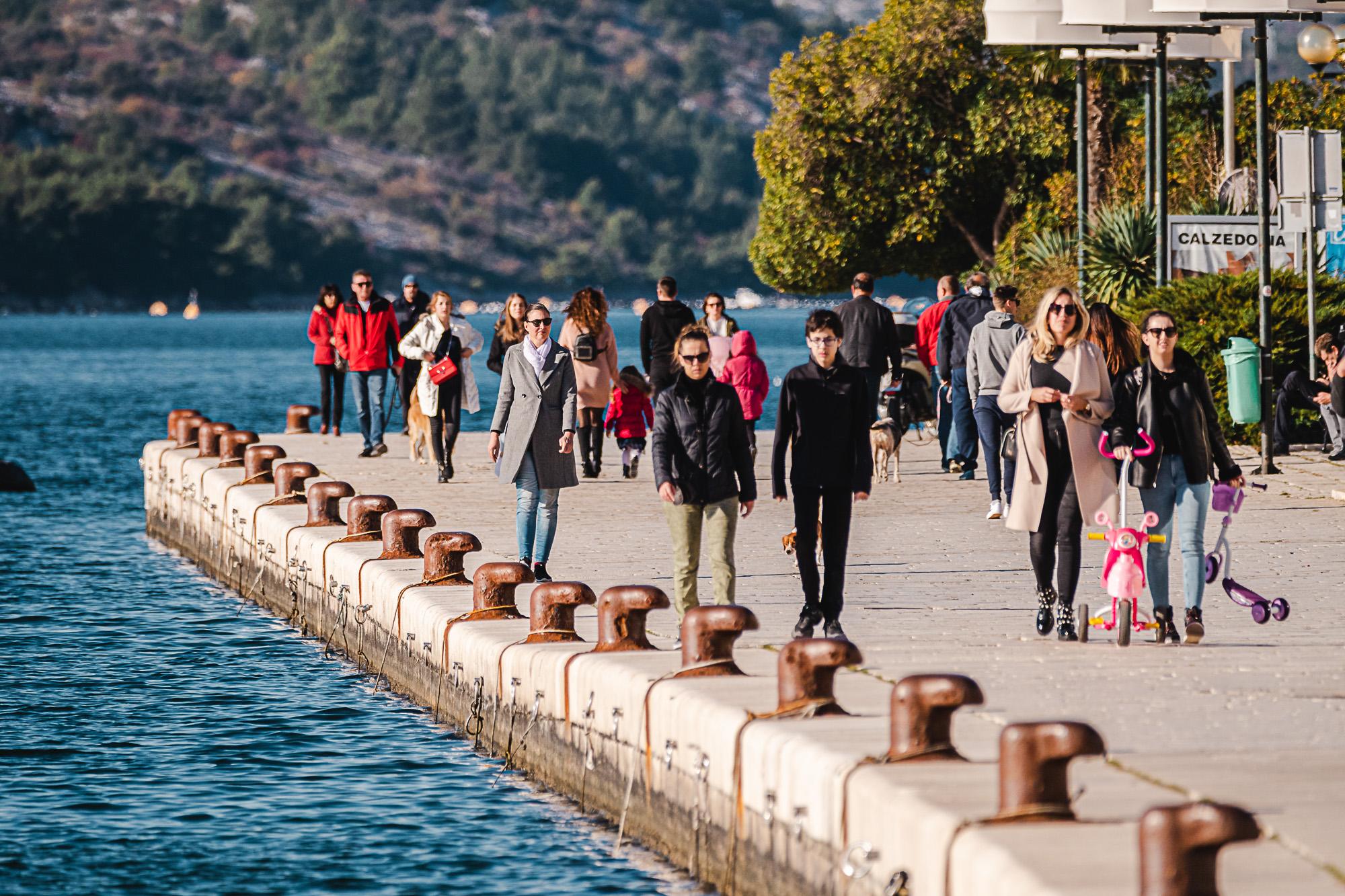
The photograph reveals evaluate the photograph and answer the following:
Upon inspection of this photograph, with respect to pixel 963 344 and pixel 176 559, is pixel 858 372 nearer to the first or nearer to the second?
pixel 963 344

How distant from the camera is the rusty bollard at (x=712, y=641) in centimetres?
900

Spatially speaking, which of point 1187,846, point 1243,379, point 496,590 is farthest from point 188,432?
point 1187,846

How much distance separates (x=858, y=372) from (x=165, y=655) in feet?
22.1

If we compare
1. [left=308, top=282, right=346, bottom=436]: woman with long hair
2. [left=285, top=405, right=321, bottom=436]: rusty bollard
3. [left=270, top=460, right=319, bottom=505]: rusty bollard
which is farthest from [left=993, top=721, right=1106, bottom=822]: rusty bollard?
[left=285, top=405, right=321, bottom=436]: rusty bollard

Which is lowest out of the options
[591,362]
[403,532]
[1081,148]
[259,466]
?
[403,532]

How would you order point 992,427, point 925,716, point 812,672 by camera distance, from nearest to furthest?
1. point 925,716
2. point 812,672
3. point 992,427

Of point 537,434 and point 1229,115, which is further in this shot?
point 1229,115

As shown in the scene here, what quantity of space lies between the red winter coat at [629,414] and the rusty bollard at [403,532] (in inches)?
220

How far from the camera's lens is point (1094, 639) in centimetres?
1062

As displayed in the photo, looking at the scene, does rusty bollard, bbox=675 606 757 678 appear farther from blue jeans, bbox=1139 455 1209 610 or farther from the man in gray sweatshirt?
the man in gray sweatshirt

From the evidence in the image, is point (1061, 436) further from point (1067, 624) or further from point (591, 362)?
point (591, 362)

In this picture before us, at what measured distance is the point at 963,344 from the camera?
18.5 m

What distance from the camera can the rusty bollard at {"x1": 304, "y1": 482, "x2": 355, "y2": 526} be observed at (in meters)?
16.0

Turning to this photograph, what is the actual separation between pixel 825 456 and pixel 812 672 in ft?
8.79
